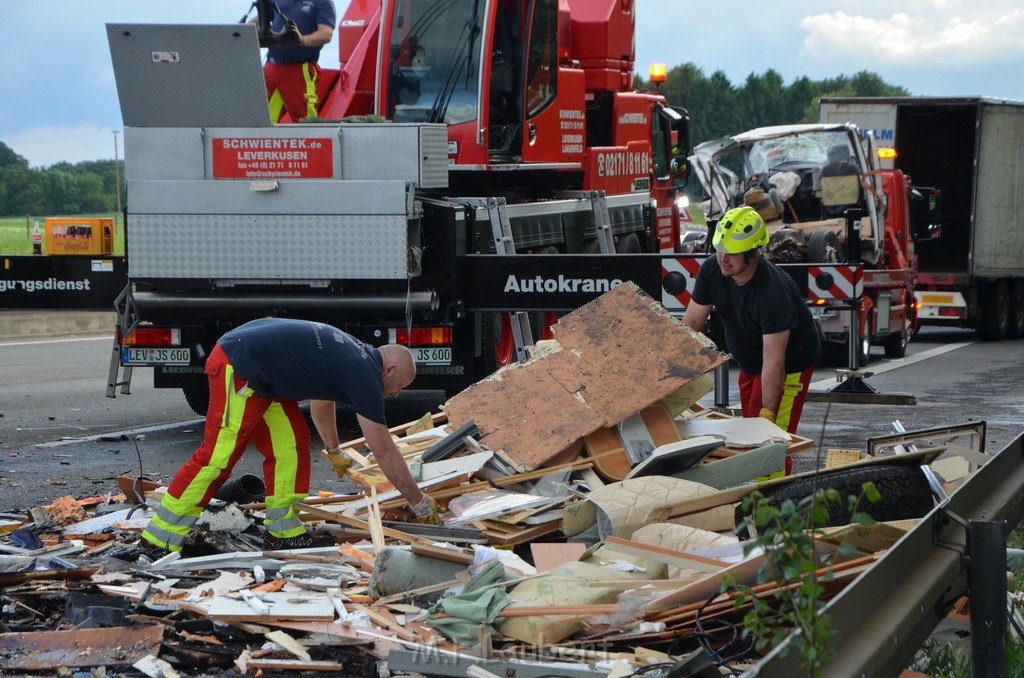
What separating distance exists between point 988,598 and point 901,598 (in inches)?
16.7

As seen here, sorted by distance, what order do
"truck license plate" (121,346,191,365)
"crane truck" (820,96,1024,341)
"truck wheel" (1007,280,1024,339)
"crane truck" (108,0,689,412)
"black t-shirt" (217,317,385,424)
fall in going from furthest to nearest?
"truck wheel" (1007,280,1024,339) < "crane truck" (820,96,1024,341) < "truck license plate" (121,346,191,365) < "crane truck" (108,0,689,412) < "black t-shirt" (217,317,385,424)

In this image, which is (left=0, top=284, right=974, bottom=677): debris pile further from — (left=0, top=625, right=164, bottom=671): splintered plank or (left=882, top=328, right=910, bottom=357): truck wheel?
(left=882, top=328, right=910, bottom=357): truck wheel

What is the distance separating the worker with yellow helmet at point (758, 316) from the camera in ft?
22.1

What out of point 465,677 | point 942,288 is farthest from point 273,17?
point 942,288

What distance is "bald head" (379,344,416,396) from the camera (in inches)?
240

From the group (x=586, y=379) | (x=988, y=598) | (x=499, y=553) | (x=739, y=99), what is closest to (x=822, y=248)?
(x=586, y=379)

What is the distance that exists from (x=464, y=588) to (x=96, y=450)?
523 centimetres

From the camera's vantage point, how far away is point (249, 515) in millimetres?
6836

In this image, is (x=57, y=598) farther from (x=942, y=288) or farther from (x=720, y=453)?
(x=942, y=288)

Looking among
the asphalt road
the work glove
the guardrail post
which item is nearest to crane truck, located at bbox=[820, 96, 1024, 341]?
the asphalt road

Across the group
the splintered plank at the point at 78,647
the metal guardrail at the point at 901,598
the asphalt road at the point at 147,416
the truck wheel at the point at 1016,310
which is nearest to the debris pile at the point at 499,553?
the splintered plank at the point at 78,647

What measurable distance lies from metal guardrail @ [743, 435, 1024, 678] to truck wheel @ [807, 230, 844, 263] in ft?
34.3

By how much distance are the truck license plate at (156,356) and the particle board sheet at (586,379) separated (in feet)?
9.69

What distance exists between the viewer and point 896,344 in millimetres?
17172
